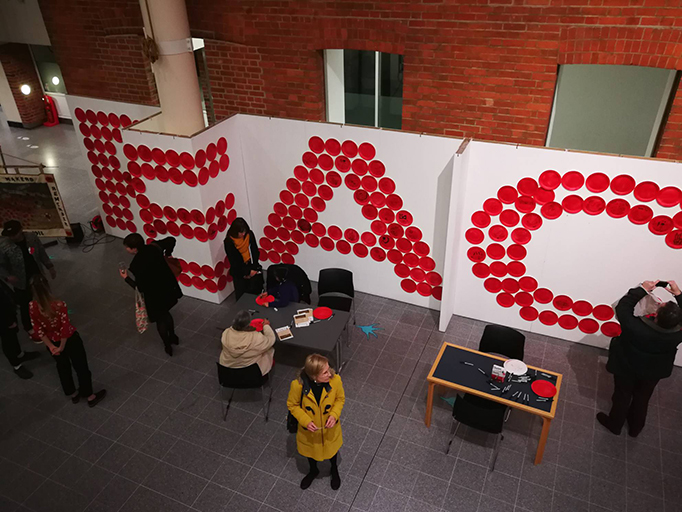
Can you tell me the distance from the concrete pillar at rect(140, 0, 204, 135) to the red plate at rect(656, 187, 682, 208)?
5442 millimetres

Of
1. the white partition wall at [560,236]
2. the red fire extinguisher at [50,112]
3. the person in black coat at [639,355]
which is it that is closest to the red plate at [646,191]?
the white partition wall at [560,236]

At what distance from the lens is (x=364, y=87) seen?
288 inches

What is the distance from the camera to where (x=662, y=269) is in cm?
539

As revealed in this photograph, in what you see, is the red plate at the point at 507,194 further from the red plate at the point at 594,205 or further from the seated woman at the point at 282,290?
the seated woman at the point at 282,290

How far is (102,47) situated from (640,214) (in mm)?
7668

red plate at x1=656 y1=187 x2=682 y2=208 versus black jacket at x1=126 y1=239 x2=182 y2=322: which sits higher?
red plate at x1=656 y1=187 x2=682 y2=208

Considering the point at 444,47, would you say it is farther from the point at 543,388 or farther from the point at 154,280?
the point at 154,280

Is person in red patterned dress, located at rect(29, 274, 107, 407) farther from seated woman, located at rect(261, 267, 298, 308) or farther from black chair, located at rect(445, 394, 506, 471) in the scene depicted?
black chair, located at rect(445, 394, 506, 471)

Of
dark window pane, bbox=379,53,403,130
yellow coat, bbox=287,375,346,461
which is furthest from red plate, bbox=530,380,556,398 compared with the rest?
dark window pane, bbox=379,53,403,130

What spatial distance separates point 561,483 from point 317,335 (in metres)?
2.57

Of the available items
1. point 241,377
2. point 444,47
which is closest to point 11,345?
point 241,377

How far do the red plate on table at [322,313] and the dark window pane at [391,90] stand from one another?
3.05 metres

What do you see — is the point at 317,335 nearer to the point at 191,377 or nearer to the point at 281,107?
the point at 191,377

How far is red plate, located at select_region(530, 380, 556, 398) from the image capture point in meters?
4.47
